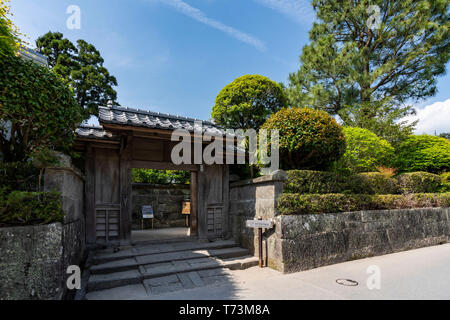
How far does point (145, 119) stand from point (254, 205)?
11.2 ft

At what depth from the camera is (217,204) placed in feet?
21.5

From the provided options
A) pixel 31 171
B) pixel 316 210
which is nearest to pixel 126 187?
pixel 31 171

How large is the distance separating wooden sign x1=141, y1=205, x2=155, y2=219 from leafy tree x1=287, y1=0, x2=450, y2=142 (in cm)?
971

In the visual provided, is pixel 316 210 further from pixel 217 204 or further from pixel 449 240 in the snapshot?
pixel 449 240

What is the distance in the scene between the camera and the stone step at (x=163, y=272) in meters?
3.97

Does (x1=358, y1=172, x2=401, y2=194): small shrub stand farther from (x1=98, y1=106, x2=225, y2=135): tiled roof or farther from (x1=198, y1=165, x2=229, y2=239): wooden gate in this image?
(x1=98, y1=106, x2=225, y2=135): tiled roof

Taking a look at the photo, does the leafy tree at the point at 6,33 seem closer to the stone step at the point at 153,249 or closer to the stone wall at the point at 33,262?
the stone wall at the point at 33,262

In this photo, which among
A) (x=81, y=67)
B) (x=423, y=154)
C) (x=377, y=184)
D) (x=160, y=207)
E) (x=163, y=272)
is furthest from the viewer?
(x=81, y=67)

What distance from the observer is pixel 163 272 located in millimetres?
4355

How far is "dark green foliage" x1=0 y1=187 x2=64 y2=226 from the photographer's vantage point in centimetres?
277

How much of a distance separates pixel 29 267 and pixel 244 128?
39.2ft

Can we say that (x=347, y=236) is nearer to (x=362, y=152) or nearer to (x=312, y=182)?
(x=312, y=182)

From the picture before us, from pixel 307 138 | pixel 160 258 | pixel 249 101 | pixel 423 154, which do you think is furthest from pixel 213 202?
pixel 423 154

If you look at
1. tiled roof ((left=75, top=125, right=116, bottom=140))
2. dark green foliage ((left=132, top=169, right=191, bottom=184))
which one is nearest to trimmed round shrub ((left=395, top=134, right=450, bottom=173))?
dark green foliage ((left=132, top=169, right=191, bottom=184))
